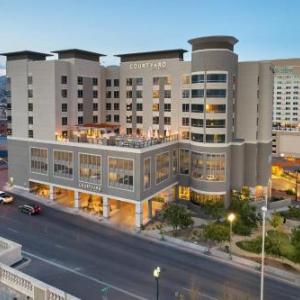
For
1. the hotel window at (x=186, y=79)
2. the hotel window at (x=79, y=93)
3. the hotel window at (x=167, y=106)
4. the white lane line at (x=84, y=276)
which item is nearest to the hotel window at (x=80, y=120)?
the hotel window at (x=79, y=93)

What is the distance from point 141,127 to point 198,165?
1588 cm

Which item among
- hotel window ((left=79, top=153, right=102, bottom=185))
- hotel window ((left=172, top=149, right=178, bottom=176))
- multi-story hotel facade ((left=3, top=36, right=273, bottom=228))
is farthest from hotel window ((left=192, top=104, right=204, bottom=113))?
hotel window ((left=79, top=153, right=102, bottom=185))

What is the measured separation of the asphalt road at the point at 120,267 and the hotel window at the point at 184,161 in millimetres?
19886

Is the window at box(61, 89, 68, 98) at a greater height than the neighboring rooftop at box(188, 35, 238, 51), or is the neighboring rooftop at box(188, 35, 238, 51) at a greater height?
the neighboring rooftop at box(188, 35, 238, 51)

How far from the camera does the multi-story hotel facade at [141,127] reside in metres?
62.2

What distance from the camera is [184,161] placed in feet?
228

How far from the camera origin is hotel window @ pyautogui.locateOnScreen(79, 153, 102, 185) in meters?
62.1

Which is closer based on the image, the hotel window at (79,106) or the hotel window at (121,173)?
the hotel window at (121,173)

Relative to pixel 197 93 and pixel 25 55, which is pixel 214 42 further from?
pixel 25 55

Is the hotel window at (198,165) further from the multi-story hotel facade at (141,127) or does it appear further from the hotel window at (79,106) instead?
the hotel window at (79,106)

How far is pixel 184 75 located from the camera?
69.6 m

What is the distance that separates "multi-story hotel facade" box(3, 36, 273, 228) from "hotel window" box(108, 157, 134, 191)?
16cm

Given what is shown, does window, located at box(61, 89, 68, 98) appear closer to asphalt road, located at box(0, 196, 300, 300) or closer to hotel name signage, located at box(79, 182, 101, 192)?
hotel name signage, located at box(79, 182, 101, 192)

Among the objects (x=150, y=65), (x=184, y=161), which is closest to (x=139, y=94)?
(x=150, y=65)
